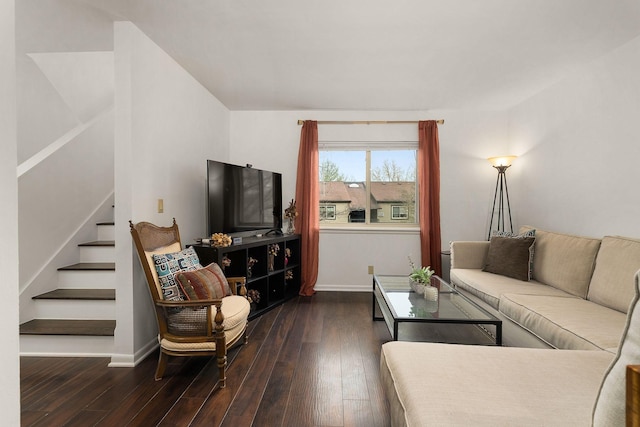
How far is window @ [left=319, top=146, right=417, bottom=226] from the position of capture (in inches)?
185

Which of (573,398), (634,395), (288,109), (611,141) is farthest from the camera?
(288,109)

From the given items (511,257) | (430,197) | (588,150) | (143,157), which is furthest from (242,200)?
(588,150)

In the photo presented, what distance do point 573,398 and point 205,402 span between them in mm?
1848

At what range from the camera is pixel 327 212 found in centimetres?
477

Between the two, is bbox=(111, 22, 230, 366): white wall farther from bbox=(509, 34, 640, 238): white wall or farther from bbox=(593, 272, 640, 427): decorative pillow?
bbox=(509, 34, 640, 238): white wall

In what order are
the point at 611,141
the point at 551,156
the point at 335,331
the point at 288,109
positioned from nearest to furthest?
1. the point at 611,141
2. the point at 335,331
3. the point at 551,156
4. the point at 288,109

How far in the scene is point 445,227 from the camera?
4520mm

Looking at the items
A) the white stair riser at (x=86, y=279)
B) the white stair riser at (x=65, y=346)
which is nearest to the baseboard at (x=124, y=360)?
the white stair riser at (x=65, y=346)

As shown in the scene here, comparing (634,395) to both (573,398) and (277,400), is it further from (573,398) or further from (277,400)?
(277,400)

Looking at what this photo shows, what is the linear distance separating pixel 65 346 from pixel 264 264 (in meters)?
1.86

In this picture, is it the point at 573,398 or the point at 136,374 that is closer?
the point at 573,398

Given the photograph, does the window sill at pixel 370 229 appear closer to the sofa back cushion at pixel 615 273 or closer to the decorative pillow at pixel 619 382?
the sofa back cushion at pixel 615 273

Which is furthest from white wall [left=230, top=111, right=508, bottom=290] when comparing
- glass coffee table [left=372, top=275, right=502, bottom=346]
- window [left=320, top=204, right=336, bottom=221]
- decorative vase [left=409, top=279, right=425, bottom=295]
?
decorative vase [left=409, top=279, right=425, bottom=295]

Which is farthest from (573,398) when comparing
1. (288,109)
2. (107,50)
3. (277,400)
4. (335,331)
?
(288,109)
